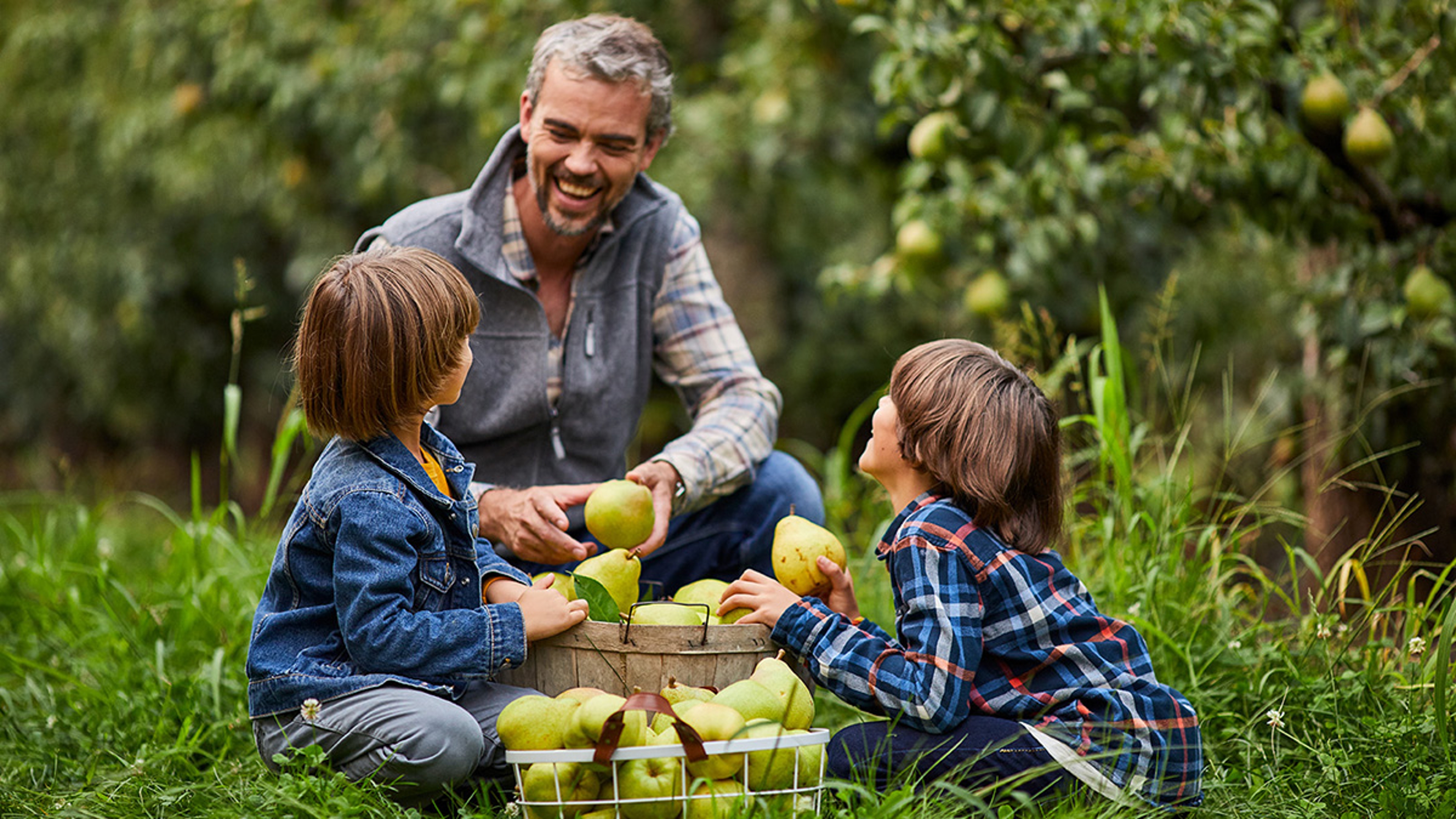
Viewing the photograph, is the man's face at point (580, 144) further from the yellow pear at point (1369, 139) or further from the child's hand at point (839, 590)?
the yellow pear at point (1369, 139)

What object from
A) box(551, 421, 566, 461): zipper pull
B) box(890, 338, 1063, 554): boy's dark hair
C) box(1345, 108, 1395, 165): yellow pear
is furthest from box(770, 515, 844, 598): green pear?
box(1345, 108, 1395, 165): yellow pear

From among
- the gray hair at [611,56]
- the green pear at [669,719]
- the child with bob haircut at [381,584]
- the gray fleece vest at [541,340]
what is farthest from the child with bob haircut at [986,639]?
the gray hair at [611,56]

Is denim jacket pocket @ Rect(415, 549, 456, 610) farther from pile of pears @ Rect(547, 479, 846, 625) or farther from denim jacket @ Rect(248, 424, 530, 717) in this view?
pile of pears @ Rect(547, 479, 846, 625)

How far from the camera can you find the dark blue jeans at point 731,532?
107 inches

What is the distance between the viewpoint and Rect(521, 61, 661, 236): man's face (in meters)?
2.53

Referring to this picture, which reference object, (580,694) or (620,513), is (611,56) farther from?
(580,694)

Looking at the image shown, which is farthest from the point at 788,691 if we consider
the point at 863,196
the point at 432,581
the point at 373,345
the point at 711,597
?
the point at 863,196

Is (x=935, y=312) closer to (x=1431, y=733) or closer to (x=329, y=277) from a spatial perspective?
(x=1431, y=733)

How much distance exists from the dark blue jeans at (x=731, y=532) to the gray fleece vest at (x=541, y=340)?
0.67 ft

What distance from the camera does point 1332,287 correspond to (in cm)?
310

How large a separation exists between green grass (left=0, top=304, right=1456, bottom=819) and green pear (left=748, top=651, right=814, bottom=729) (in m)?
0.13

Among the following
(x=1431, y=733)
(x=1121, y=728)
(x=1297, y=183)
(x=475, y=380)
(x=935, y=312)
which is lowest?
(x=935, y=312)

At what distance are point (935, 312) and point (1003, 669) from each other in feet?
13.5

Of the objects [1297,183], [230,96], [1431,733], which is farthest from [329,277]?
[230,96]
